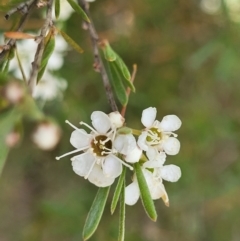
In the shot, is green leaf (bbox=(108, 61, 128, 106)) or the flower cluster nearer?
the flower cluster

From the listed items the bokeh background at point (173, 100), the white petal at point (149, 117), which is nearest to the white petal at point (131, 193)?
Result: the white petal at point (149, 117)

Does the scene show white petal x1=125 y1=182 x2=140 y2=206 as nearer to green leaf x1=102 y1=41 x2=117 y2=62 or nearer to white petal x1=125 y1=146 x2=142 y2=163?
white petal x1=125 y1=146 x2=142 y2=163

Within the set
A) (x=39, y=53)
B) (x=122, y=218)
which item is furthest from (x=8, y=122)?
(x=122, y=218)

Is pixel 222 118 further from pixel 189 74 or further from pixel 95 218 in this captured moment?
pixel 95 218

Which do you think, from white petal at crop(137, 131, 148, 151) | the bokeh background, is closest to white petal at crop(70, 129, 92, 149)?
white petal at crop(137, 131, 148, 151)

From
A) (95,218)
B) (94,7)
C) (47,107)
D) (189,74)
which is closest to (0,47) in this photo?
(95,218)

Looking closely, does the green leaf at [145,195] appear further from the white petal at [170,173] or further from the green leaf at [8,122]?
the green leaf at [8,122]
